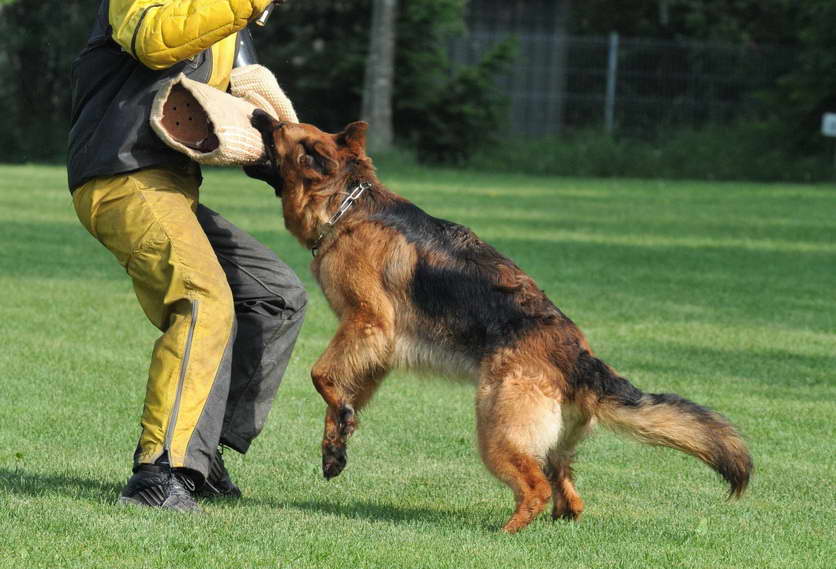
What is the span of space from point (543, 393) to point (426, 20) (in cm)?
2393

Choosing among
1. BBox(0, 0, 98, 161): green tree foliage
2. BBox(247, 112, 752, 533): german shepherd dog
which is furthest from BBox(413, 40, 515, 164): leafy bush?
BBox(247, 112, 752, 533): german shepherd dog

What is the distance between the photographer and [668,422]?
504 centimetres

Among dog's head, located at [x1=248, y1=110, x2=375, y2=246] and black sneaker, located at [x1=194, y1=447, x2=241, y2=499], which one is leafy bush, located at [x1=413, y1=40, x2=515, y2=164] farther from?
black sneaker, located at [x1=194, y1=447, x2=241, y2=499]

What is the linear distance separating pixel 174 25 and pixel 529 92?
24.8 metres

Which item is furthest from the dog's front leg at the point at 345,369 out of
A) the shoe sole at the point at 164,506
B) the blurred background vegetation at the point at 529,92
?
the blurred background vegetation at the point at 529,92

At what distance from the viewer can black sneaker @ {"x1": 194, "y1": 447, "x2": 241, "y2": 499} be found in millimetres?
5523

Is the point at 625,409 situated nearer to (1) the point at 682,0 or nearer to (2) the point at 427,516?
(2) the point at 427,516

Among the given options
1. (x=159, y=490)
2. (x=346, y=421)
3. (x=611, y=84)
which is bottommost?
(x=159, y=490)

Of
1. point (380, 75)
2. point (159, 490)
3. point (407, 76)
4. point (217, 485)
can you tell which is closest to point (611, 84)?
point (407, 76)

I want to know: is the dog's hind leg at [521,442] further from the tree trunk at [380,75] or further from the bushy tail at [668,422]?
the tree trunk at [380,75]

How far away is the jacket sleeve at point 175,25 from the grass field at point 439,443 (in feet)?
5.47

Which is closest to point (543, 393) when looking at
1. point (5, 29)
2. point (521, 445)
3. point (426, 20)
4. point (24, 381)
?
point (521, 445)

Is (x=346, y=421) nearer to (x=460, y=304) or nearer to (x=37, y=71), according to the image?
(x=460, y=304)

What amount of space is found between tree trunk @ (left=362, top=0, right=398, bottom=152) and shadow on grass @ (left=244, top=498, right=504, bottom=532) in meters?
22.5
